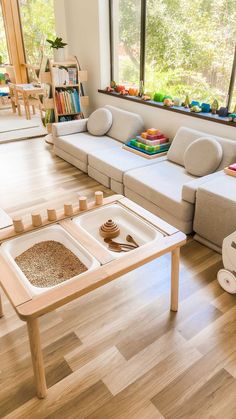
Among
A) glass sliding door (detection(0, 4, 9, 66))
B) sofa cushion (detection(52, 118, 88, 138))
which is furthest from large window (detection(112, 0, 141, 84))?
glass sliding door (detection(0, 4, 9, 66))

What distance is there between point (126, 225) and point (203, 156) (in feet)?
3.89

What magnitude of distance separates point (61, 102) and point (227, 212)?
121 inches

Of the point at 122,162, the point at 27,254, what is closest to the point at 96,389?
the point at 27,254

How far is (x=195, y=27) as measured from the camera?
130 inches

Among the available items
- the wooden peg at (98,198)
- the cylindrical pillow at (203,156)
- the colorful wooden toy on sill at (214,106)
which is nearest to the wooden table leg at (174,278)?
the wooden peg at (98,198)

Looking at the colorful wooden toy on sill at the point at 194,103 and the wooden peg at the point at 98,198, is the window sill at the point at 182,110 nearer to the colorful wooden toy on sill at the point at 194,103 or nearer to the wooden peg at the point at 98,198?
the colorful wooden toy on sill at the point at 194,103

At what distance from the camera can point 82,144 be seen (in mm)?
3852

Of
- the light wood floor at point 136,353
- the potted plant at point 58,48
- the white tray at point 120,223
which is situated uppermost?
the potted plant at point 58,48

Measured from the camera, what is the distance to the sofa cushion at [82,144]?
12.2 feet

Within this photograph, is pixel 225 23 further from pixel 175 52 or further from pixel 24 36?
pixel 24 36

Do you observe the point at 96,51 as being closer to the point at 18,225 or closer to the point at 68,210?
the point at 68,210

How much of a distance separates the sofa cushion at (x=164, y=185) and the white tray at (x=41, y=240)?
1030mm

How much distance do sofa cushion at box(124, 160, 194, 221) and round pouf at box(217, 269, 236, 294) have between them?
Answer: 573 mm

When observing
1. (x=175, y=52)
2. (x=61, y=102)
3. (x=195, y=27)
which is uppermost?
(x=195, y=27)
